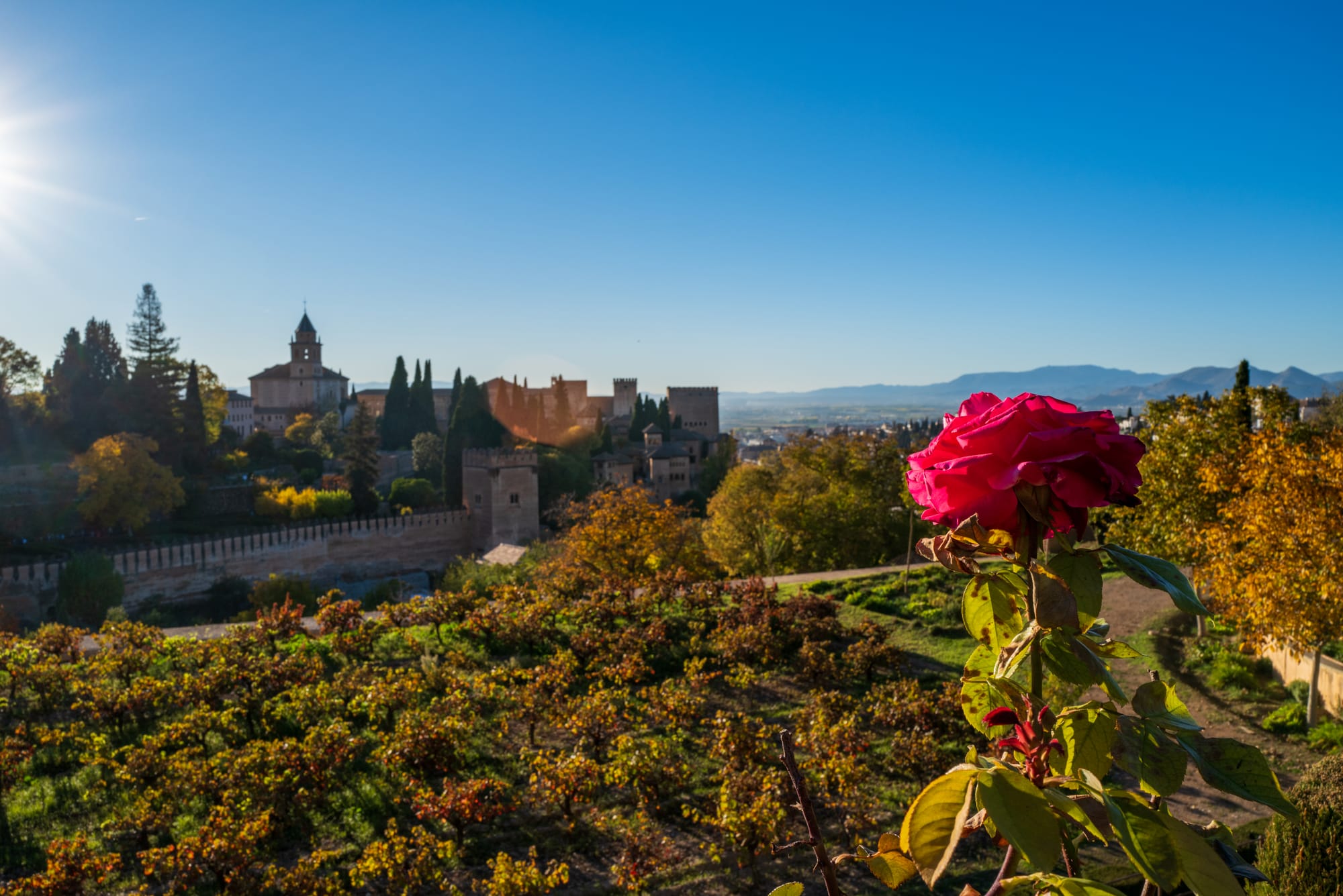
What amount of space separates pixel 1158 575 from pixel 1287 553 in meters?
9.06

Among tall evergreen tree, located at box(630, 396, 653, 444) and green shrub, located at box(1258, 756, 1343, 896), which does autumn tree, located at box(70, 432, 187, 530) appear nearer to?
tall evergreen tree, located at box(630, 396, 653, 444)

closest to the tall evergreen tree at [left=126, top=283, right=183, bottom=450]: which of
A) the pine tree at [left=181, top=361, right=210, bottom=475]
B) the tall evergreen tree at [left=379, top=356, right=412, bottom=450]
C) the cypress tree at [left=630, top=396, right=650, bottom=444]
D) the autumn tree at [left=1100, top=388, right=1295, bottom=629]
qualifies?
the pine tree at [left=181, top=361, right=210, bottom=475]

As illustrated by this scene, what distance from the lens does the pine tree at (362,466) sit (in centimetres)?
3819

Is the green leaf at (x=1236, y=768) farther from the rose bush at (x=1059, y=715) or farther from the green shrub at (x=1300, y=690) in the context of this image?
the green shrub at (x=1300, y=690)

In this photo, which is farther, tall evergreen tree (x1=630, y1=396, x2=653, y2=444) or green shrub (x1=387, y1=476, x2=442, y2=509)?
tall evergreen tree (x1=630, y1=396, x2=653, y2=444)

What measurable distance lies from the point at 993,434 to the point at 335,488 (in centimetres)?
4302

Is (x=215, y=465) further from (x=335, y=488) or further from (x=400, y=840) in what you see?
(x=400, y=840)

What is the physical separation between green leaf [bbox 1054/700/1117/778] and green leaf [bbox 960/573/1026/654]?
187 mm

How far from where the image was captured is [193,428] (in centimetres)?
3912

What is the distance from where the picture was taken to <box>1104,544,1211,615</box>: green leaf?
3.44 ft

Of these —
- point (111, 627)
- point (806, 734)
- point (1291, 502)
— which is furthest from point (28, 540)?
point (1291, 502)

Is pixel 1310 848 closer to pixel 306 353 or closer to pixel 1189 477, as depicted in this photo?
pixel 1189 477

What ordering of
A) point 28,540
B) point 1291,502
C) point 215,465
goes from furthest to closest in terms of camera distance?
point 215,465, point 28,540, point 1291,502

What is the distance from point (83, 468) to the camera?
30031mm
